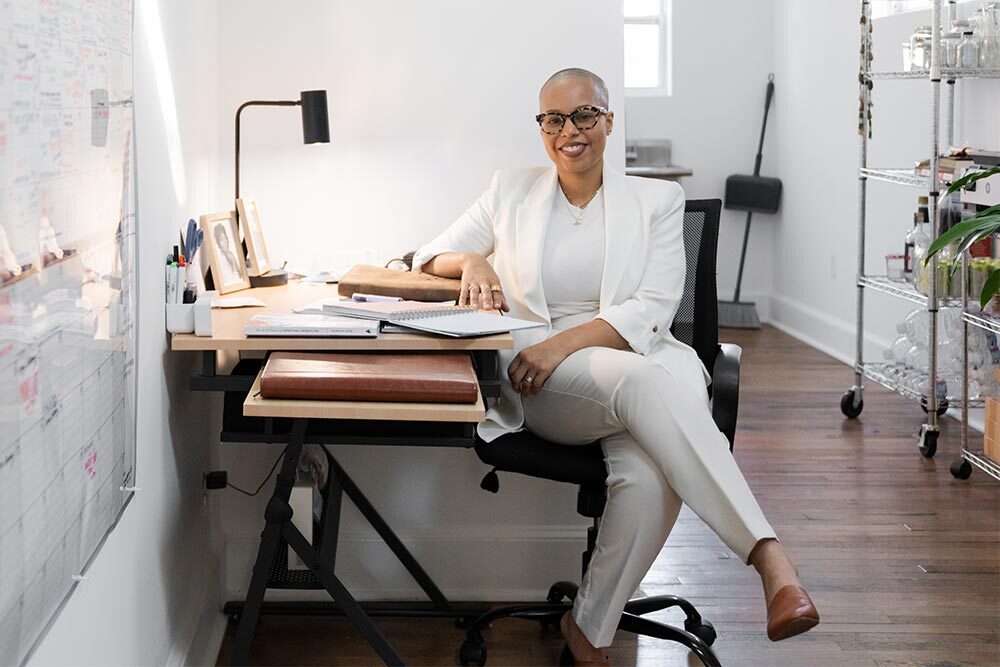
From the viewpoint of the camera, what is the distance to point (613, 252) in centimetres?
273

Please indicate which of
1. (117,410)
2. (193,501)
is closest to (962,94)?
(193,501)

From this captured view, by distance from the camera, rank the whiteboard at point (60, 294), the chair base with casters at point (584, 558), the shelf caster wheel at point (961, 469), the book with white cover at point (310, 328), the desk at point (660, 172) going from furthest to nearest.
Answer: the desk at point (660, 172)
the shelf caster wheel at point (961, 469)
the chair base with casters at point (584, 558)
the book with white cover at point (310, 328)
the whiteboard at point (60, 294)

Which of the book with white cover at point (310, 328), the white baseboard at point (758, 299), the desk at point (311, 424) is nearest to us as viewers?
the desk at point (311, 424)

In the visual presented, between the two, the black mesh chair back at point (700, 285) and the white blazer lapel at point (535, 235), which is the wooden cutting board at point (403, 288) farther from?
the black mesh chair back at point (700, 285)

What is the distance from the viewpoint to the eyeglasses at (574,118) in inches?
107

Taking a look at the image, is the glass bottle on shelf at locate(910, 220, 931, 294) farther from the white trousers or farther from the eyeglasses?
the white trousers

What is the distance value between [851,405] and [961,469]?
846 mm

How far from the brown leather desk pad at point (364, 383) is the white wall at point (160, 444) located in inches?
9.3

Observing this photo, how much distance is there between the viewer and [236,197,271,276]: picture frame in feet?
9.20

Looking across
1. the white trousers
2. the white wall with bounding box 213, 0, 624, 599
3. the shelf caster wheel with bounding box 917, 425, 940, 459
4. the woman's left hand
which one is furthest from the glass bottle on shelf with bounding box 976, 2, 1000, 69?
the woman's left hand

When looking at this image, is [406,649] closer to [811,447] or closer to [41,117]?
[41,117]

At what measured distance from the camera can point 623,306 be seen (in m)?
2.67

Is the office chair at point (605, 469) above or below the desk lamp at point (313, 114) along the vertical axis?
below

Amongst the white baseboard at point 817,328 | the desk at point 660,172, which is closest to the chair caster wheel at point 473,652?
the white baseboard at point 817,328
